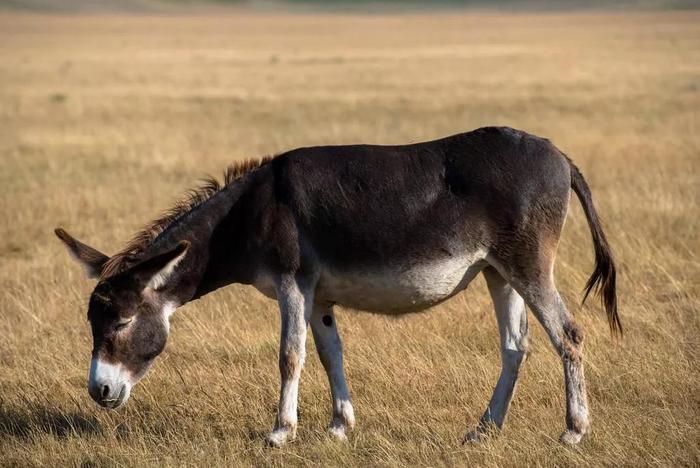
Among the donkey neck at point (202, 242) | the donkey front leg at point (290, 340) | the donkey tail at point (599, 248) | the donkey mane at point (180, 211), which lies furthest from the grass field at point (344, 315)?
the donkey mane at point (180, 211)

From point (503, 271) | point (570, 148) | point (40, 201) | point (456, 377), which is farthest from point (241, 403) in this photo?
point (570, 148)

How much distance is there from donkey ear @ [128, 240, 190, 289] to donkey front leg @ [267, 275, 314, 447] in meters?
0.60

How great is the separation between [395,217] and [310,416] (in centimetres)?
166

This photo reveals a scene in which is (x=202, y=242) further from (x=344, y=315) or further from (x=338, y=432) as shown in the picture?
(x=344, y=315)

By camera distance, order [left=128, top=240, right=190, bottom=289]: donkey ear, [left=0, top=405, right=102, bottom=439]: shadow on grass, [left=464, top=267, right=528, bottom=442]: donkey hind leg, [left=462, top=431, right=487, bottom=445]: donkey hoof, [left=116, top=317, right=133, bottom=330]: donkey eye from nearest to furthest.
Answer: [left=128, top=240, right=190, bottom=289]: donkey ear, [left=116, top=317, right=133, bottom=330]: donkey eye, [left=462, top=431, right=487, bottom=445]: donkey hoof, [left=464, top=267, right=528, bottom=442]: donkey hind leg, [left=0, top=405, right=102, bottom=439]: shadow on grass

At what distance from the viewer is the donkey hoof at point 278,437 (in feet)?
20.8

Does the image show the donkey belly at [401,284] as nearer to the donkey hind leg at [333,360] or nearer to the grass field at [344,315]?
the donkey hind leg at [333,360]

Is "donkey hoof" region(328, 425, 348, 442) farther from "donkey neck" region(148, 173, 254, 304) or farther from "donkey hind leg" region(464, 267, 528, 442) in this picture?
"donkey neck" region(148, 173, 254, 304)

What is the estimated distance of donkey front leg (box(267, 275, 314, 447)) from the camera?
20.1 feet

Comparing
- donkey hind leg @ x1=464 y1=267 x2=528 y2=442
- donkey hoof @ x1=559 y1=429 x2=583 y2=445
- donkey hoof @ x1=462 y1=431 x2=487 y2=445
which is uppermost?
donkey hind leg @ x1=464 y1=267 x2=528 y2=442

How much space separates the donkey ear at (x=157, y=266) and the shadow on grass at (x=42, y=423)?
4.32ft

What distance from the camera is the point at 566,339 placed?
242 inches

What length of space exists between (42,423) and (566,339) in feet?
11.4

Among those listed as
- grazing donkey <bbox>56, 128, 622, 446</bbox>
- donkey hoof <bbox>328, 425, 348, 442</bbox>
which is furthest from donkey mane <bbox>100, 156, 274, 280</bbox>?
donkey hoof <bbox>328, 425, 348, 442</bbox>
